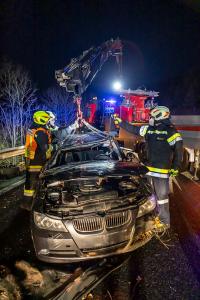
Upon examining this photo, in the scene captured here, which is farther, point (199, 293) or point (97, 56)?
point (97, 56)

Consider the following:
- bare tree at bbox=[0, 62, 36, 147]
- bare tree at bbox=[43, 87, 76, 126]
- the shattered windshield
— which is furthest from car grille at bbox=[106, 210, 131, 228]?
bare tree at bbox=[43, 87, 76, 126]

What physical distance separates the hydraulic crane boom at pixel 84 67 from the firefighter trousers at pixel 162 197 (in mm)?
4647

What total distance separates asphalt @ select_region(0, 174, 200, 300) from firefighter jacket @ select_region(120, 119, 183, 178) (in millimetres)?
968

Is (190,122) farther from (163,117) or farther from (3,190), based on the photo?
(3,190)

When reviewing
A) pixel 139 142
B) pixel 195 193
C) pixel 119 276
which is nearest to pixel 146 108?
pixel 139 142

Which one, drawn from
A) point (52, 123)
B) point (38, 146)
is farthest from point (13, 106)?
point (38, 146)

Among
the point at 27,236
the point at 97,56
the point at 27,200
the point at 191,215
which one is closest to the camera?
the point at 27,236

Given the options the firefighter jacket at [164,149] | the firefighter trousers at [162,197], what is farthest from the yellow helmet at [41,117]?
the firefighter trousers at [162,197]

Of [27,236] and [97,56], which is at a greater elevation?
[97,56]

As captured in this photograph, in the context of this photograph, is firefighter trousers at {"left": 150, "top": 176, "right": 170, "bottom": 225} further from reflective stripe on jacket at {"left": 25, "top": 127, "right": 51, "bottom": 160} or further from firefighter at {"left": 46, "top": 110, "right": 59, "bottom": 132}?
firefighter at {"left": 46, "top": 110, "right": 59, "bottom": 132}

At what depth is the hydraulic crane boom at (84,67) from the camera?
8.80m

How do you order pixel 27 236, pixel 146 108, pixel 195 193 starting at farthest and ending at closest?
pixel 146 108, pixel 195 193, pixel 27 236

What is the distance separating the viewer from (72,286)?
10.9 ft

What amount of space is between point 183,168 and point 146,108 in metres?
7.54
